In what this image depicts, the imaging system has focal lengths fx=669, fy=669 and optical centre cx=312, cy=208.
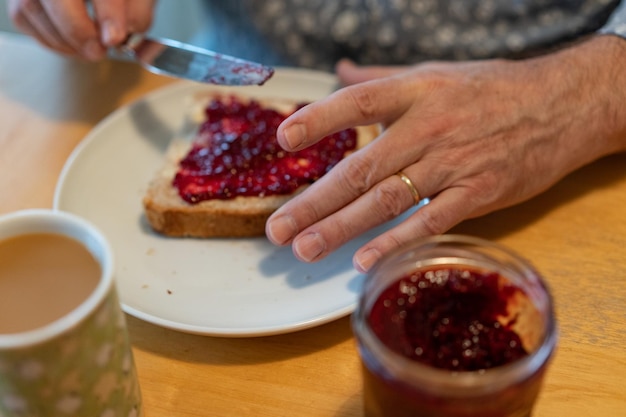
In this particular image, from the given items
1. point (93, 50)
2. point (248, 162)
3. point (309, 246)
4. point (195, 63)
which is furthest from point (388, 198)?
point (93, 50)

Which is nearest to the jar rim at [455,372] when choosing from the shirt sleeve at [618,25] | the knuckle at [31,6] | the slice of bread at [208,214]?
the slice of bread at [208,214]

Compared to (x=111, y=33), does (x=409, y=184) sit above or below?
below

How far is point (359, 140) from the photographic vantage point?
1.48 metres

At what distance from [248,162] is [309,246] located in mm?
329

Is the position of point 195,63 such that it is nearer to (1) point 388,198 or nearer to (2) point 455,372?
(1) point 388,198

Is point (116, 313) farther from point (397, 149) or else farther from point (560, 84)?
point (560, 84)

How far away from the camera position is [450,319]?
2.46ft

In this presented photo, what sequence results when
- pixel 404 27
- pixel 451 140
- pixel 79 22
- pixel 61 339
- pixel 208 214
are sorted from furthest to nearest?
pixel 404 27, pixel 79 22, pixel 208 214, pixel 451 140, pixel 61 339

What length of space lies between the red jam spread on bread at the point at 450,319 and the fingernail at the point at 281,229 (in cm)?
37

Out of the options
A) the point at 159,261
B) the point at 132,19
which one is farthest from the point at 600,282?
the point at 132,19

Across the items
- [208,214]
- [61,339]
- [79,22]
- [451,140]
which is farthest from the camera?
[79,22]

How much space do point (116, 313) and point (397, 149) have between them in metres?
0.56

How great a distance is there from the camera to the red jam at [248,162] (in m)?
1.31

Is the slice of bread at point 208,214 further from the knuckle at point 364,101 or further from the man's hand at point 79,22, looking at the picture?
the man's hand at point 79,22
